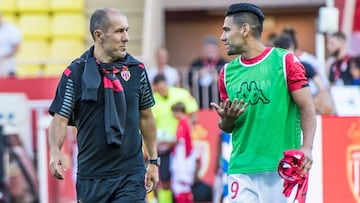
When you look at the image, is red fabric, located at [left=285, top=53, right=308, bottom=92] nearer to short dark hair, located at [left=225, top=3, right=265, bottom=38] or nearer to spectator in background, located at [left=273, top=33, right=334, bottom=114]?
short dark hair, located at [left=225, top=3, right=265, bottom=38]

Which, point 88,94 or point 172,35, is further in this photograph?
point 172,35

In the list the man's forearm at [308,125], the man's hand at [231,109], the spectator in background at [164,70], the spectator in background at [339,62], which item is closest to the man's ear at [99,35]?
the man's hand at [231,109]

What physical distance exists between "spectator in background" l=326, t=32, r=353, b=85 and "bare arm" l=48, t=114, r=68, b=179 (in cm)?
865

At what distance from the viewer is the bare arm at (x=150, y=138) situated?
8.51 meters

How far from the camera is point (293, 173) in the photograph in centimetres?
789

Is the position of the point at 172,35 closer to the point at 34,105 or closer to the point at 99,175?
the point at 34,105

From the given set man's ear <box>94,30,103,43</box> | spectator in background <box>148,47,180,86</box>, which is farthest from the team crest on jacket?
spectator in background <box>148,47,180,86</box>

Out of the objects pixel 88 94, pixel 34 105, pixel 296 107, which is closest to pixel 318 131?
pixel 296 107

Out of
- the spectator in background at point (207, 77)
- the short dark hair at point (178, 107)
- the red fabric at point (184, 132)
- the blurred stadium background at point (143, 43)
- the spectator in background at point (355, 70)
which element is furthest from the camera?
the spectator in background at point (207, 77)

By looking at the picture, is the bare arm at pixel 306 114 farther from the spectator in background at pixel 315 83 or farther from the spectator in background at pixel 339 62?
the spectator in background at pixel 339 62

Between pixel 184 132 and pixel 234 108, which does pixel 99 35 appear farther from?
pixel 184 132

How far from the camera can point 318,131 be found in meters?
10.6

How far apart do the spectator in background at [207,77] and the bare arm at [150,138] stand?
35.0 ft

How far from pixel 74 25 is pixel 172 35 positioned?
14.2 ft
